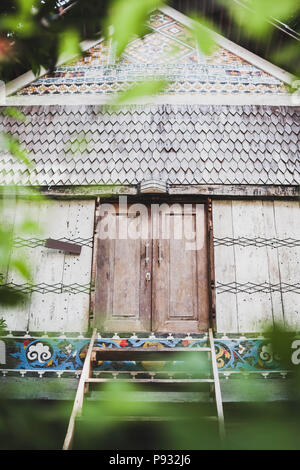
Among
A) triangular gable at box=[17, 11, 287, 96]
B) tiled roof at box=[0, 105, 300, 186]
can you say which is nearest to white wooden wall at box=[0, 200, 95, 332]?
tiled roof at box=[0, 105, 300, 186]

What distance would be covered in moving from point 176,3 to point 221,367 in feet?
16.3

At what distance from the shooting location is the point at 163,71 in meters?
5.02

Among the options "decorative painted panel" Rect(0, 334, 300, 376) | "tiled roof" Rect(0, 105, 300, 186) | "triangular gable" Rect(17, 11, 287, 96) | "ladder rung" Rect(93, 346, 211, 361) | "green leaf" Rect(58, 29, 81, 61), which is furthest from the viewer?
"triangular gable" Rect(17, 11, 287, 96)

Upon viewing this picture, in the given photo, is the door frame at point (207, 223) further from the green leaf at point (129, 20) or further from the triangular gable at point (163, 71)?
the green leaf at point (129, 20)

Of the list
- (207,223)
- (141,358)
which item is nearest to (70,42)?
(141,358)

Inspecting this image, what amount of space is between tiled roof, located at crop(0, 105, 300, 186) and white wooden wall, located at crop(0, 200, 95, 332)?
1.07 feet

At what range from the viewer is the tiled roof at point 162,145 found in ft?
14.9

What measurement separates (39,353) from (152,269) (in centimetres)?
152

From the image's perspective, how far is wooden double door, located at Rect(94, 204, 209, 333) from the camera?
4297 millimetres

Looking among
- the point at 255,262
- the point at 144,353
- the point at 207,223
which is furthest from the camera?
the point at 207,223

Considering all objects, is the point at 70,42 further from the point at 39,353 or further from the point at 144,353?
the point at 39,353

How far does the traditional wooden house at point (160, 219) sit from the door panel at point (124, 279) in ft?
0.04
